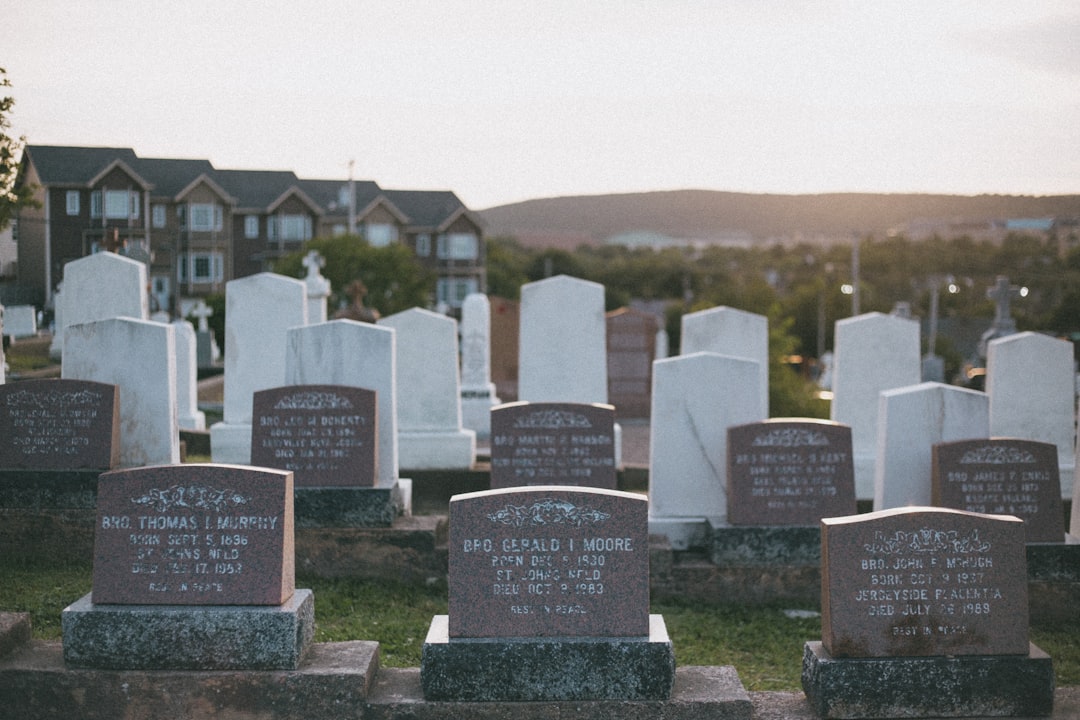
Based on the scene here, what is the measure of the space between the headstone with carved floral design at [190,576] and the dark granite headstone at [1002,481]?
4.96 metres

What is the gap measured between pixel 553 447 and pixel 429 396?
3.79m

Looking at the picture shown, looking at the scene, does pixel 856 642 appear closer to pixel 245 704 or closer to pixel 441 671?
pixel 441 671

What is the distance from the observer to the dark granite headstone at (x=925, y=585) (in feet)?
18.2

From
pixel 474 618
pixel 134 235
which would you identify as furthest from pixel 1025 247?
pixel 474 618

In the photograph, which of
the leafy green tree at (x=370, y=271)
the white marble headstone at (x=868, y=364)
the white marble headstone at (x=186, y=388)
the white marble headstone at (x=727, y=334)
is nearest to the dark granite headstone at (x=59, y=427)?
the white marble headstone at (x=186, y=388)

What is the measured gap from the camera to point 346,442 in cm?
896

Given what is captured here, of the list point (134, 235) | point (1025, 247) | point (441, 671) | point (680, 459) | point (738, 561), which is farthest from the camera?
point (1025, 247)

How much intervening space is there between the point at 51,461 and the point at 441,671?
480 cm

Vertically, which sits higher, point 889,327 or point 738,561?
point 889,327

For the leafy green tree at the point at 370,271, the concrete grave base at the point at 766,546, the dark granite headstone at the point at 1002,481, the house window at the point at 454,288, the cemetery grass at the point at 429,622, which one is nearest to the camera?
the cemetery grass at the point at 429,622

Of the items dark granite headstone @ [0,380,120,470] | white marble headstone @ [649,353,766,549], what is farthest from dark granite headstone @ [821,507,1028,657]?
dark granite headstone @ [0,380,120,470]

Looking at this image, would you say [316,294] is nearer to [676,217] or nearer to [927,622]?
[927,622]

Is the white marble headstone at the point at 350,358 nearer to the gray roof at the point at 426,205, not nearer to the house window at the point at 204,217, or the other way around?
the house window at the point at 204,217

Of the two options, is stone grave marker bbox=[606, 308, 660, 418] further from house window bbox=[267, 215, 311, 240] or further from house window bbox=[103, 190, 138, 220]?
house window bbox=[267, 215, 311, 240]
